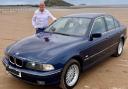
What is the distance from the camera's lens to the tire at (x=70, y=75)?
576 centimetres

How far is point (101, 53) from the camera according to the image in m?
7.23

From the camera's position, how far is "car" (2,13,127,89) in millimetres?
5543

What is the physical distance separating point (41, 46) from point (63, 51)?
531mm

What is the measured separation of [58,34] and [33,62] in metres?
1.60

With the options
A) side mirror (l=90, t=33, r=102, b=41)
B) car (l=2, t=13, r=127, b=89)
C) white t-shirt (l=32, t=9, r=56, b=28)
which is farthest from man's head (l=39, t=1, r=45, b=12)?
side mirror (l=90, t=33, r=102, b=41)

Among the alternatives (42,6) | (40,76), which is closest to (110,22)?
(42,6)

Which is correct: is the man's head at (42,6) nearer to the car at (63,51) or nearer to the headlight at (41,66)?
the car at (63,51)

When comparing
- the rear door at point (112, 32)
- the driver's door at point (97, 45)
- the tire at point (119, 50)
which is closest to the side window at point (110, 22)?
the rear door at point (112, 32)

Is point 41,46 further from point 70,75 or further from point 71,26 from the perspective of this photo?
point 71,26

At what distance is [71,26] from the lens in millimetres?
7152

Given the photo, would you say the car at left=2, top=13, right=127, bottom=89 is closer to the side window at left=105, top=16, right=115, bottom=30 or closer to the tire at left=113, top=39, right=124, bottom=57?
the side window at left=105, top=16, right=115, bottom=30

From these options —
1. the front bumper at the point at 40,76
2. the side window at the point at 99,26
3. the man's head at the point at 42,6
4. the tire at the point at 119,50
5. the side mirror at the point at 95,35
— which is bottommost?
the tire at the point at 119,50

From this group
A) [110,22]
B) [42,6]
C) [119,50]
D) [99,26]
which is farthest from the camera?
[119,50]

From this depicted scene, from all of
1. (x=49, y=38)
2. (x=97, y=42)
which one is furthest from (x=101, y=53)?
(x=49, y=38)
